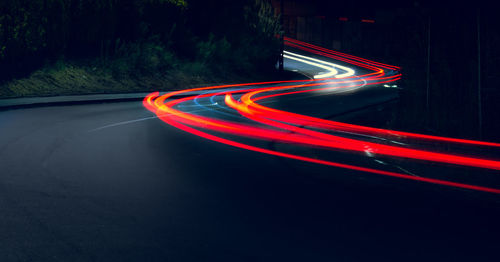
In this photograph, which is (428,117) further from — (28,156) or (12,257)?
(12,257)

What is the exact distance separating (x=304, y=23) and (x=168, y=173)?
68.0 metres

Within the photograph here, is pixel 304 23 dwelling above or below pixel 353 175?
above

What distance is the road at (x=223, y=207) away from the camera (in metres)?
6.62

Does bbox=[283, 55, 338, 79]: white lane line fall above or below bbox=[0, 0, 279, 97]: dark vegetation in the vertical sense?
below

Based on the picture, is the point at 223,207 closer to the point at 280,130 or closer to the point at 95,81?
the point at 280,130

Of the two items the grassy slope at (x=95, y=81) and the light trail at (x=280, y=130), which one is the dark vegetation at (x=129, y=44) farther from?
the light trail at (x=280, y=130)

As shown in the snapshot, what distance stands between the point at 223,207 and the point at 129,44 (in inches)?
1073

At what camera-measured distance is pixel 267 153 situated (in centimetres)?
1316

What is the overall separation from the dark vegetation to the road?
1465 centimetres

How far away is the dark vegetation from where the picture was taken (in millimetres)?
27839

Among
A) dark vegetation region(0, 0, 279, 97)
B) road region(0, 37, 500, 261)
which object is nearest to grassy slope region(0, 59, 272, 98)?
dark vegetation region(0, 0, 279, 97)

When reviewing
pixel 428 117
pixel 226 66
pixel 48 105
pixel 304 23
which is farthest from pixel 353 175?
pixel 304 23

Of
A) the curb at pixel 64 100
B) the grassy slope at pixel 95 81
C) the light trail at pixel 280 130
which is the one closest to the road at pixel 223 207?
the light trail at pixel 280 130

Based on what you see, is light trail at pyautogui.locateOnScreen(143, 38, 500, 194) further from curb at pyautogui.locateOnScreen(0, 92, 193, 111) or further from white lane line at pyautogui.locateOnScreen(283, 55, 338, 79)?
white lane line at pyautogui.locateOnScreen(283, 55, 338, 79)
